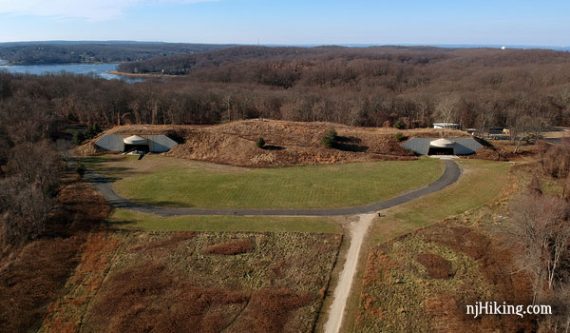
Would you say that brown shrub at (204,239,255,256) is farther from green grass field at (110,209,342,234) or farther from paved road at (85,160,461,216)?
paved road at (85,160,461,216)

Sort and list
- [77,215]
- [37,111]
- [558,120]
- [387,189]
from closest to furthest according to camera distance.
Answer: [77,215], [387,189], [37,111], [558,120]

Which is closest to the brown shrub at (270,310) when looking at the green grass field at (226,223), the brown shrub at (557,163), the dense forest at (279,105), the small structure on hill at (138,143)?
the green grass field at (226,223)

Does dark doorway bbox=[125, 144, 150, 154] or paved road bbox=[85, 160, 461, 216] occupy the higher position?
Answer: dark doorway bbox=[125, 144, 150, 154]

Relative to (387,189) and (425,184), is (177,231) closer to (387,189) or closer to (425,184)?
(387,189)

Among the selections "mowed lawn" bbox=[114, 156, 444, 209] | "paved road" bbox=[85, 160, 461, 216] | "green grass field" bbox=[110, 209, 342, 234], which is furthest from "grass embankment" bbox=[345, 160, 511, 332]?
"green grass field" bbox=[110, 209, 342, 234]

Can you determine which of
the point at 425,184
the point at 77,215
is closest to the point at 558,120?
the point at 425,184

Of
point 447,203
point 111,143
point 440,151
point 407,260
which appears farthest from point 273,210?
point 111,143
